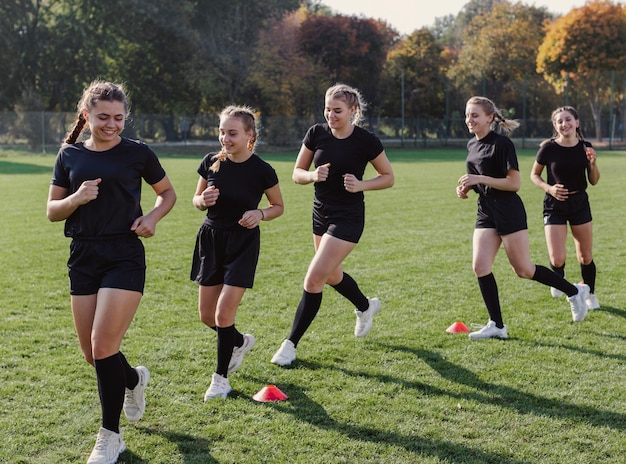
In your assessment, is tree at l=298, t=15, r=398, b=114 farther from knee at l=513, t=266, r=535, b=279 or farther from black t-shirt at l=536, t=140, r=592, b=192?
knee at l=513, t=266, r=535, b=279

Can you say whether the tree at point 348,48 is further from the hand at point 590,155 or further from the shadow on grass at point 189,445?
the shadow on grass at point 189,445

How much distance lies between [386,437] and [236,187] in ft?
5.97

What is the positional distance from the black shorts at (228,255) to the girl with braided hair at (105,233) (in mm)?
865

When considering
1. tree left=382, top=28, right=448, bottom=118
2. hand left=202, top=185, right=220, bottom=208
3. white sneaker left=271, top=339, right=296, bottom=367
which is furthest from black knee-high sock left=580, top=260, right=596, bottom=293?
tree left=382, top=28, right=448, bottom=118

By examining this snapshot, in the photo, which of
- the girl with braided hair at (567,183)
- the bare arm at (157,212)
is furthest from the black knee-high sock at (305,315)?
the girl with braided hair at (567,183)

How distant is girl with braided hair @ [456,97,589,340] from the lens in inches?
233

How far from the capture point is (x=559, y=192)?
276 inches

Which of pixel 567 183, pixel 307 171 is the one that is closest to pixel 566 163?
pixel 567 183

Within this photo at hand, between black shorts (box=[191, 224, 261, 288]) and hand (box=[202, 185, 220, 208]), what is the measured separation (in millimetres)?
218

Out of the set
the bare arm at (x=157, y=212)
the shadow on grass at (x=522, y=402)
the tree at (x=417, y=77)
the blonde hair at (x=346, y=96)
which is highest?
the tree at (x=417, y=77)

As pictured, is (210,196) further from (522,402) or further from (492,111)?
(492,111)

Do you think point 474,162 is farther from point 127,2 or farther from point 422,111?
point 422,111

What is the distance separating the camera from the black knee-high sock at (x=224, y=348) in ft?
15.9

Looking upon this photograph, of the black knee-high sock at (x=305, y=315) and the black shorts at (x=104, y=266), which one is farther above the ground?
the black shorts at (x=104, y=266)
